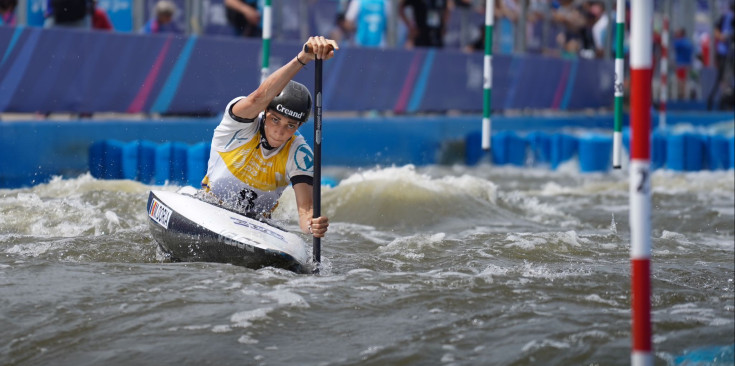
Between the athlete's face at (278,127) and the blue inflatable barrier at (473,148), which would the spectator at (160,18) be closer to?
the blue inflatable barrier at (473,148)

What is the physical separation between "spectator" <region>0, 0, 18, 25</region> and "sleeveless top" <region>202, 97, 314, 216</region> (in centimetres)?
468

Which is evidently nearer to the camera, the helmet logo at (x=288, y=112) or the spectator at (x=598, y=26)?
the helmet logo at (x=288, y=112)

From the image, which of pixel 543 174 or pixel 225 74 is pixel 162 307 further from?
pixel 543 174

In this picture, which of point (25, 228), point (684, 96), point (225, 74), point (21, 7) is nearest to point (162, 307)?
point (25, 228)

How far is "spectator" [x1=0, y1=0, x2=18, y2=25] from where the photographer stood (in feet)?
33.2

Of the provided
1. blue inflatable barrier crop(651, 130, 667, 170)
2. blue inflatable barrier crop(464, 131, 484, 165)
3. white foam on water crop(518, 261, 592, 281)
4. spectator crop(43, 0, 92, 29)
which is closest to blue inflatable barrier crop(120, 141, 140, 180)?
spectator crop(43, 0, 92, 29)

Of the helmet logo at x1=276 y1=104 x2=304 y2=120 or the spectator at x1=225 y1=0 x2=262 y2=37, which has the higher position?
the spectator at x1=225 y1=0 x2=262 y2=37

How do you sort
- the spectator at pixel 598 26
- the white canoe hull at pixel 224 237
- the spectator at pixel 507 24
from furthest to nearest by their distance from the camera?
1. the spectator at pixel 598 26
2. the spectator at pixel 507 24
3. the white canoe hull at pixel 224 237

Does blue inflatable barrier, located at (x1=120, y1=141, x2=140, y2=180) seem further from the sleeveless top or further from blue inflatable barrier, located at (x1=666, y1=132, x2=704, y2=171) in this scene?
blue inflatable barrier, located at (x1=666, y1=132, x2=704, y2=171)

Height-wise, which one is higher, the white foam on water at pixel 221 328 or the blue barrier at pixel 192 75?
the blue barrier at pixel 192 75

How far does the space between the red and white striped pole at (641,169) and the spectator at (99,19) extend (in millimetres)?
8282

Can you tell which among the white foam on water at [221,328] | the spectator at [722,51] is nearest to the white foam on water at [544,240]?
the white foam on water at [221,328]

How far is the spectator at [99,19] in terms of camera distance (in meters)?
11.0

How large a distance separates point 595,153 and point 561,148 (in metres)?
0.69
